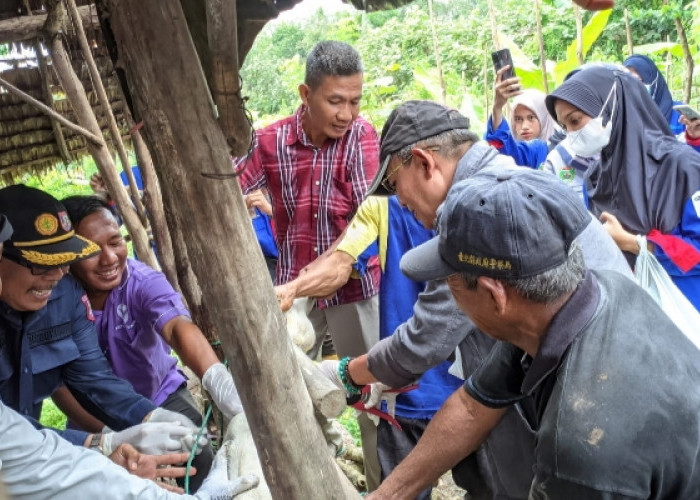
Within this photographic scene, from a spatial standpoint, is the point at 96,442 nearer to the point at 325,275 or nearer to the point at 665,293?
the point at 325,275

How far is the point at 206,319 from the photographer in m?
3.93

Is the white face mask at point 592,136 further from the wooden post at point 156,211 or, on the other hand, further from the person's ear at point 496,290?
the wooden post at point 156,211

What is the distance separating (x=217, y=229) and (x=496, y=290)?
0.68 meters

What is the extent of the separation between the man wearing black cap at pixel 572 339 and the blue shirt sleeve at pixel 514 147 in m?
2.85

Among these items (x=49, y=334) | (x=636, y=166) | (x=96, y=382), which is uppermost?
(x=636, y=166)

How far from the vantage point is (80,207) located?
112 inches

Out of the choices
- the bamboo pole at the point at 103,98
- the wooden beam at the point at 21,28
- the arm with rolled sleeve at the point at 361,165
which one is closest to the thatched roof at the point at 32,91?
the wooden beam at the point at 21,28

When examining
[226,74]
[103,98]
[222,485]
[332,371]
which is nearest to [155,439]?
[222,485]

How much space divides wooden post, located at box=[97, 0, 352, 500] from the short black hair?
4.48ft

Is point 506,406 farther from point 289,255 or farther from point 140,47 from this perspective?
point 289,255

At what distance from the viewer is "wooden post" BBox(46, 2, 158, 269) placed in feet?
12.7

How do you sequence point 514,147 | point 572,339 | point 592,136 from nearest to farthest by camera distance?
point 572,339, point 592,136, point 514,147

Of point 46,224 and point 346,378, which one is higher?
point 46,224

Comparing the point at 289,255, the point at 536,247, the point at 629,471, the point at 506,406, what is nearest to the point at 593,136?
the point at 289,255
